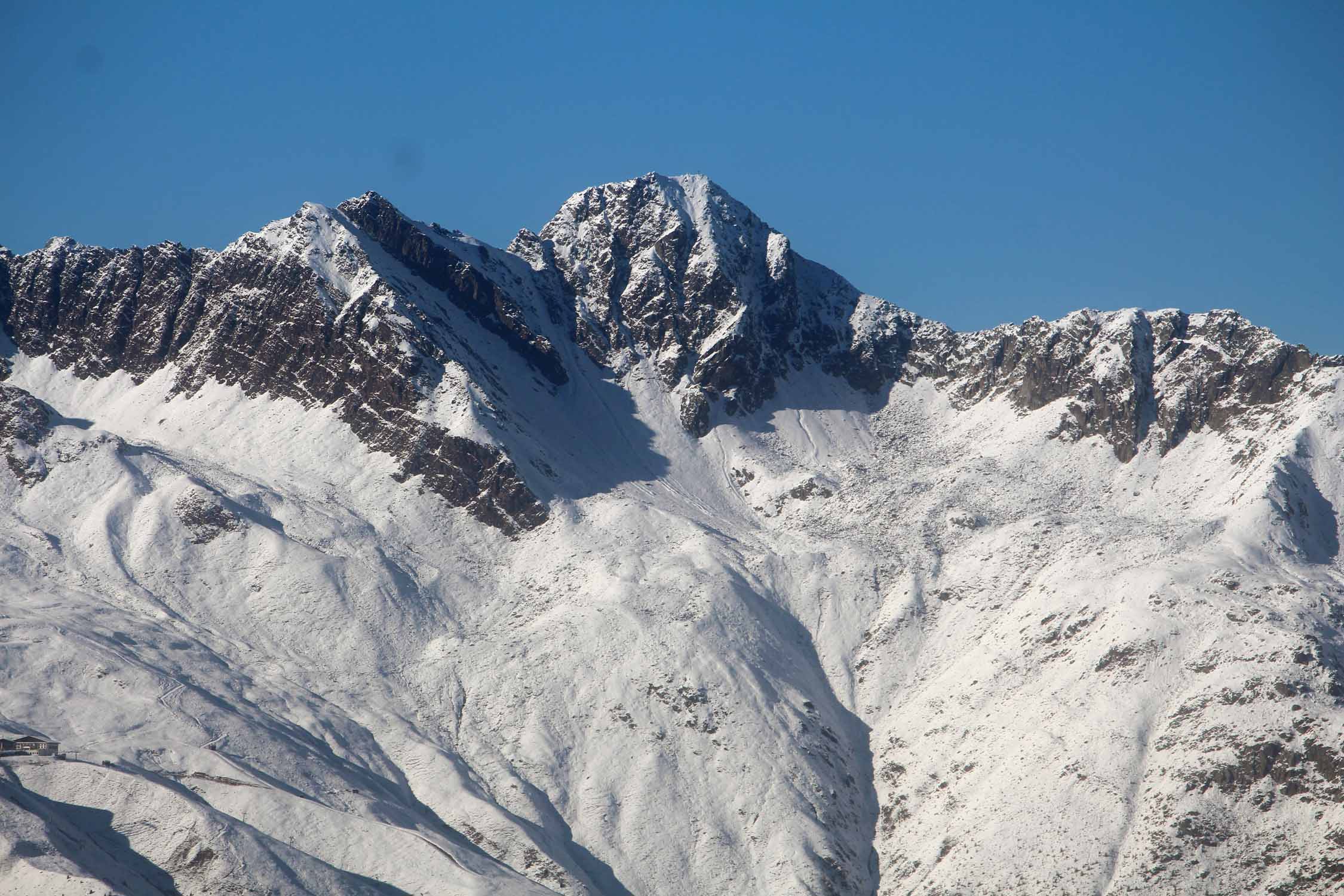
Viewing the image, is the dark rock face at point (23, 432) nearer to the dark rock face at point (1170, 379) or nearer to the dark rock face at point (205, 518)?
the dark rock face at point (205, 518)

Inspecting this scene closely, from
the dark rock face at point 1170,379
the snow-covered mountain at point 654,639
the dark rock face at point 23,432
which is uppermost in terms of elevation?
the dark rock face at point 1170,379

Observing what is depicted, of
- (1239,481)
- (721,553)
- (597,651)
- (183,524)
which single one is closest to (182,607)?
(183,524)

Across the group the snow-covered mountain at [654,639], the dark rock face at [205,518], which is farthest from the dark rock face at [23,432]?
the dark rock face at [205,518]

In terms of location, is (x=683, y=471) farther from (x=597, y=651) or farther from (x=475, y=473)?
(x=597, y=651)

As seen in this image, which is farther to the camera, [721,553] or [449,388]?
[449,388]

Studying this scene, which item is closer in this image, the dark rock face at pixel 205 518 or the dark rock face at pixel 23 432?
the dark rock face at pixel 205 518

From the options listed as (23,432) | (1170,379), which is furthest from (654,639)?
(23,432)

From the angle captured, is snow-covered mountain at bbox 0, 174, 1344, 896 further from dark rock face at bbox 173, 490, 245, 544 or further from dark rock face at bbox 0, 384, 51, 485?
dark rock face at bbox 0, 384, 51, 485
